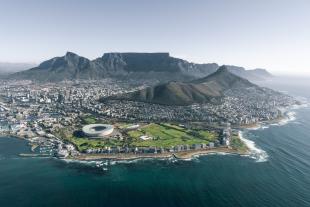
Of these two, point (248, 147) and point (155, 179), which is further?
point (248, 147)

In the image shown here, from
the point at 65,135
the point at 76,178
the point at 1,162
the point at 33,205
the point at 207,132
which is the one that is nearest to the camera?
the point at 33,205

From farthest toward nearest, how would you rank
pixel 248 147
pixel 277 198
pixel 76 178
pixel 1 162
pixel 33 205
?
pixel 248 147, pixel 1 162, pixel 76 178, pixel 277 198, pixel 33 205

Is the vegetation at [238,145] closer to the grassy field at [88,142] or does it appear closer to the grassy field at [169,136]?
the grassy field at [169,136]

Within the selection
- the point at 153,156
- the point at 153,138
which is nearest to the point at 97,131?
the point at 153,138

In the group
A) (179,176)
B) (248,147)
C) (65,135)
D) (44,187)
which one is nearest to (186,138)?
(248,147)

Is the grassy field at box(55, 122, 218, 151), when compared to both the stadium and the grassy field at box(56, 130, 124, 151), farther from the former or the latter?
the stadium

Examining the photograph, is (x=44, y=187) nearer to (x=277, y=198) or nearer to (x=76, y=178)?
(x=76, y=178)

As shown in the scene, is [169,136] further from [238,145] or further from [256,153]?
[256,153]
